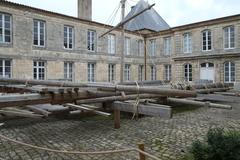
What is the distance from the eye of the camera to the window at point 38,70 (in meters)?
17.4

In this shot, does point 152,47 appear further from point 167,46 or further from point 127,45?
point 127,45

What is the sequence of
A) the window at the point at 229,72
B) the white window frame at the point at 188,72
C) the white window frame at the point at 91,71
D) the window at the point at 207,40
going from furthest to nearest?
the white window frame at the point at 188,72 → the window at the point at 207,40 → the white window frame at the point at 91,71 → the window at the point at 229,72

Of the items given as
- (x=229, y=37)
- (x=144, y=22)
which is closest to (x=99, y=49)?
(x=144, y=22)

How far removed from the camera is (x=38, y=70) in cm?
1756

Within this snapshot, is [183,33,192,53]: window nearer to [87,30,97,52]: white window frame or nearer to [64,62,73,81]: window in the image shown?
[87,30,97,52]: white window frame

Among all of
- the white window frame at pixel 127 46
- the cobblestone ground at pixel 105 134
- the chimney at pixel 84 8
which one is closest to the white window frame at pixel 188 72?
the white window frame at pixel 127 46

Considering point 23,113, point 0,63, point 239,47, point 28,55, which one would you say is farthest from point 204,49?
point 23,113

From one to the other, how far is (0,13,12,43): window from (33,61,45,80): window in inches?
98.8

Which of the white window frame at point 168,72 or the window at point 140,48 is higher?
the window at point 140,48

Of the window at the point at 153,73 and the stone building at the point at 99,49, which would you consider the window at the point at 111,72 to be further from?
the window at the point at 153,73

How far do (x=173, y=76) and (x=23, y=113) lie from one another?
64.3ft

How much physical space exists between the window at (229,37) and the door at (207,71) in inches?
82.4

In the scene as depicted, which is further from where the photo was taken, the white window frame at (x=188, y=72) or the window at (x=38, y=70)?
the white window frame at (x=188, y=72)

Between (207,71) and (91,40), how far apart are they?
1097 centimetres
